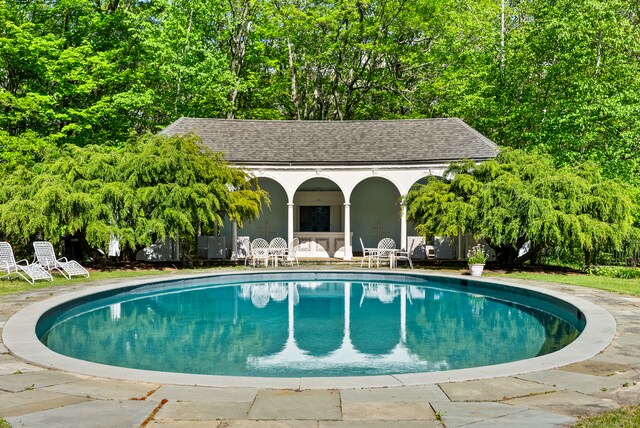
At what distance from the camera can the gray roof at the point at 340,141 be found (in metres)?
23.0

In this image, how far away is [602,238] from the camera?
16.8m

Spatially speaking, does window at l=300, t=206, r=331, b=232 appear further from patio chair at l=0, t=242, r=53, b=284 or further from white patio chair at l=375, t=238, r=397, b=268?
patio chair at l=0, t=242, r=53, b=284

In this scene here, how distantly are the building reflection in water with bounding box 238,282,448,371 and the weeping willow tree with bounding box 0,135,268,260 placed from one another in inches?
130

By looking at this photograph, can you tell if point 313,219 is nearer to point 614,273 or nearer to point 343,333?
point 614,273

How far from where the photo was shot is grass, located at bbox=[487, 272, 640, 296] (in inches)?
536

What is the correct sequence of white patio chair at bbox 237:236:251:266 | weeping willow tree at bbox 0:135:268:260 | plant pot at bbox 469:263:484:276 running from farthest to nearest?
white patio chair at bbox 237:236:251:266 → plant pot at bbox 469:263:484:276 → weeping willow tree at bbox 0:135:268:260

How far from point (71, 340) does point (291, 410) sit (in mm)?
6261

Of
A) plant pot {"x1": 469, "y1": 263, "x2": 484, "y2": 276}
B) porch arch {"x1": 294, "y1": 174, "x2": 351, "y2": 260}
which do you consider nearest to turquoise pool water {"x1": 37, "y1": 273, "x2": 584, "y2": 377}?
plant pot {"x1": 469, "y1": 263, "x2": 484, "y2": 276}

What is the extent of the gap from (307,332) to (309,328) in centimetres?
42

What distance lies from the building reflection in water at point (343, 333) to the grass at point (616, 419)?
3.22 m

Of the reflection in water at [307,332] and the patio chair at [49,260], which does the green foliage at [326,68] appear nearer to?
the patio chair at [49,260]

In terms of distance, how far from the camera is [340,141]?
24.7 meters

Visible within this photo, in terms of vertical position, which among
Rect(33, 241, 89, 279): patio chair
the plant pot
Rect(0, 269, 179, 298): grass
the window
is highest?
the window

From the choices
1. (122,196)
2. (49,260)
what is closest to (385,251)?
(122,196)
